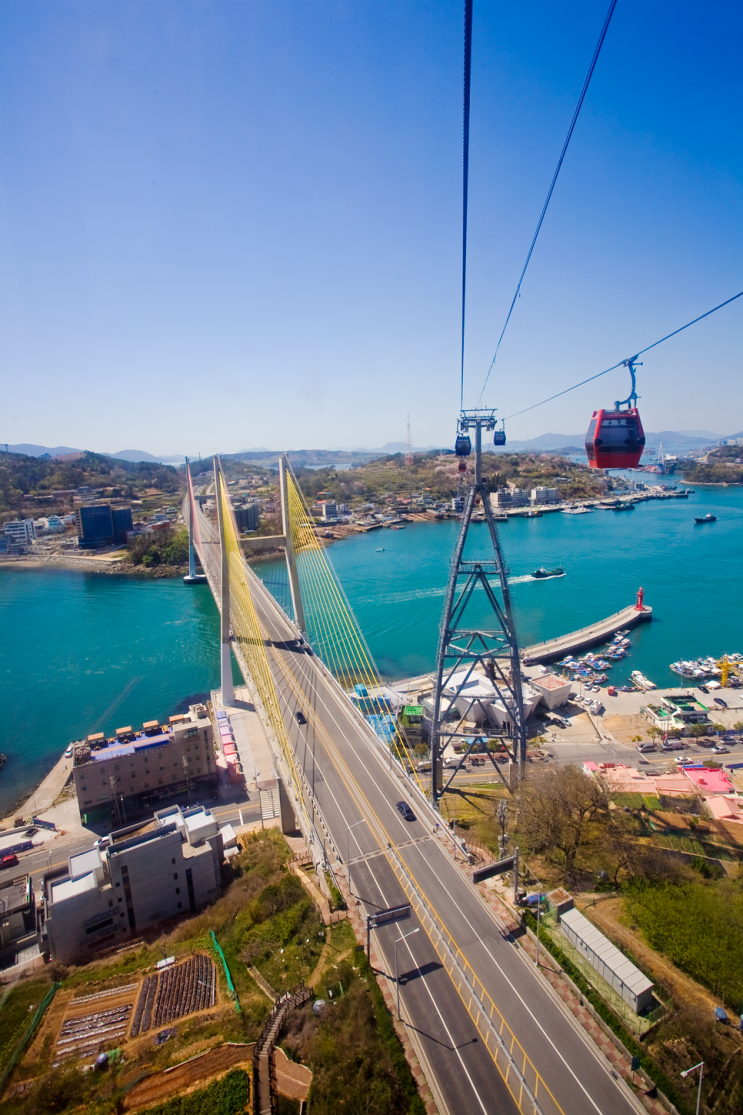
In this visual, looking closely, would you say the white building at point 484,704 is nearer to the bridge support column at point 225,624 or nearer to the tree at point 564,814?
the tree at point 564,814

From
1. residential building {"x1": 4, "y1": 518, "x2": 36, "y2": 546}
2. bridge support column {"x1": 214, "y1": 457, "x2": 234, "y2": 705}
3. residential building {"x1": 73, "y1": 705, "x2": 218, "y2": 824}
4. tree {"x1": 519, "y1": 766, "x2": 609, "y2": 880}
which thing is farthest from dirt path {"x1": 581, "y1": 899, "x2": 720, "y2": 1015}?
residential building {"x1": 4, "y1": 518, "x2": 36, "y2": 546}

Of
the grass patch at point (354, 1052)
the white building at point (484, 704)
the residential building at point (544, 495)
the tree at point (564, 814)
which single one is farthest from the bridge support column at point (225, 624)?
the residential building at point (544, 495)

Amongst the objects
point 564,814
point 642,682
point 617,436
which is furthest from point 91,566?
point 617,436

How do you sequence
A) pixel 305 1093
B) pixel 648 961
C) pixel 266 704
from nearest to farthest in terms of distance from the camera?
pixel 305 1093
pixel 648 961
pixel 266 704

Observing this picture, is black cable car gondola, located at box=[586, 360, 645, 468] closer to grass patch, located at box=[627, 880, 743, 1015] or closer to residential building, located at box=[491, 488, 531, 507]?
grass patch, located at box=[627, 880, 743, 1015]

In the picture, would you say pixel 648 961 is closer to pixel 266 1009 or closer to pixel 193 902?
pixel 266 1009

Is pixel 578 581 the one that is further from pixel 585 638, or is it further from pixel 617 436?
pixel 617 436

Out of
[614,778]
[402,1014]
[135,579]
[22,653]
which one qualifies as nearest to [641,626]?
[614,778]
